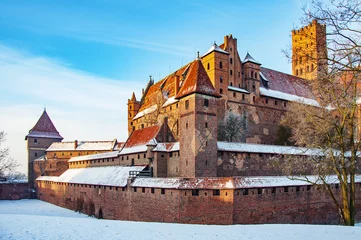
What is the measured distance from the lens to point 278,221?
2297cm

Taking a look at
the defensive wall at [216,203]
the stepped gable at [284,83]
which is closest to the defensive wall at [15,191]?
the defensive wall at [216,203]

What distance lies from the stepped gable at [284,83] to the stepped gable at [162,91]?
10718mm

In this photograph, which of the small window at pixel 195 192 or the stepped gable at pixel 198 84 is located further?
the stepped gable at pixel 198 84

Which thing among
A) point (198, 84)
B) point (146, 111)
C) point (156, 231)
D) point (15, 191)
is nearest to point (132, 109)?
point (146, 111)

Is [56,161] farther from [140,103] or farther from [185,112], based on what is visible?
[185,112]

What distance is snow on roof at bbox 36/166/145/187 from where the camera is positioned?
28.1 meters

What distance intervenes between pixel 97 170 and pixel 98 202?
17.6ft

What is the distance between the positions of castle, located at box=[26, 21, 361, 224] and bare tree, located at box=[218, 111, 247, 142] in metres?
0.18

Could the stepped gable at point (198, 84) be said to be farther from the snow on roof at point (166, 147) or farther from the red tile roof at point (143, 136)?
the red tile roof at point (143, 136)

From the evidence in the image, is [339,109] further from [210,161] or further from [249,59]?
[249,59]

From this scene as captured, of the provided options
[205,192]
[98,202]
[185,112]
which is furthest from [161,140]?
[205,192]

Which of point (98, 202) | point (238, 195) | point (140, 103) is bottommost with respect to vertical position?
point (98, 202)

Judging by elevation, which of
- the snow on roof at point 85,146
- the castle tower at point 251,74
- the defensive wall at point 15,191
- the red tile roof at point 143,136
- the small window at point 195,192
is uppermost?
the castle tower at point 251,74

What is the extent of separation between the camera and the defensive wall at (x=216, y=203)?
2134 cm
